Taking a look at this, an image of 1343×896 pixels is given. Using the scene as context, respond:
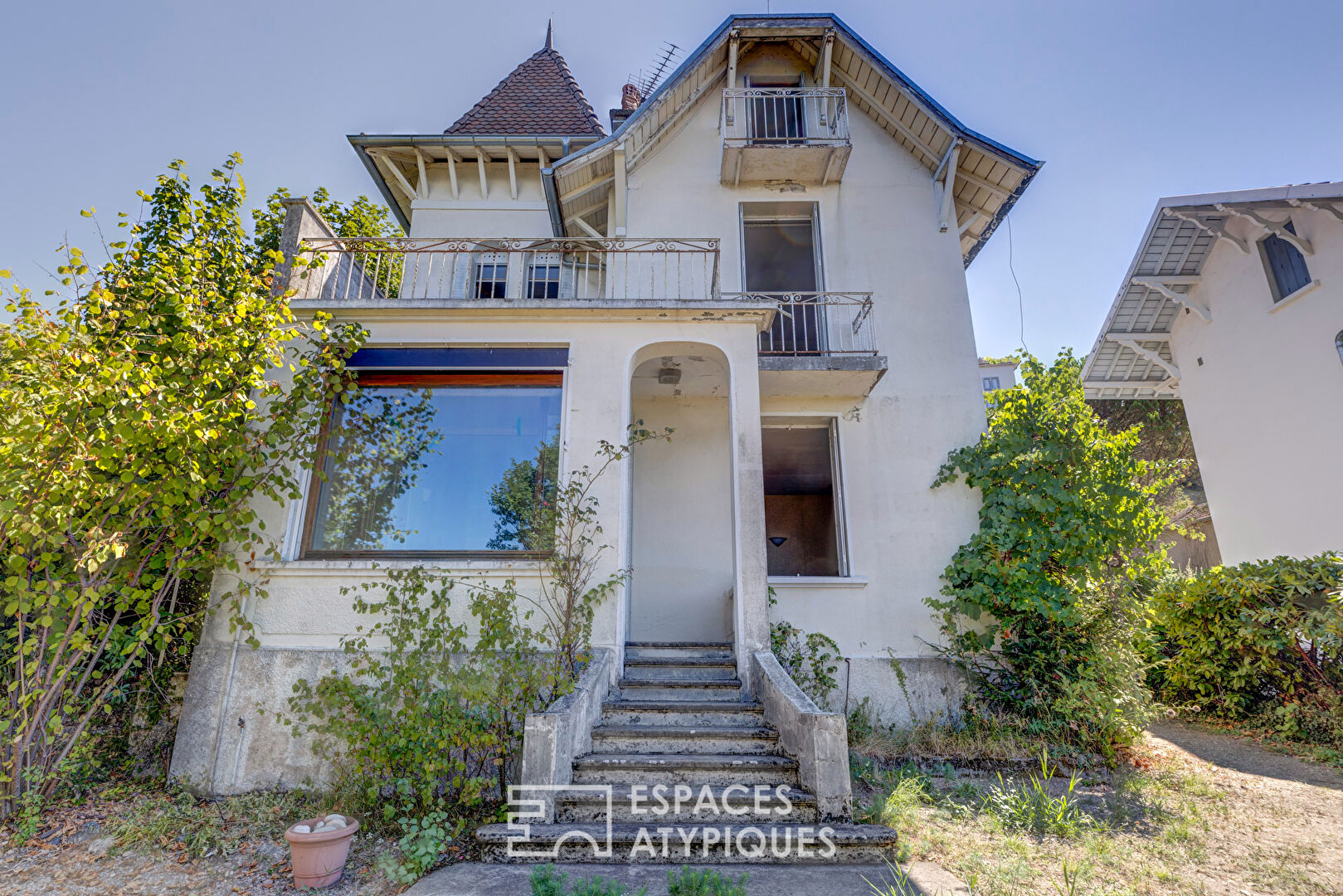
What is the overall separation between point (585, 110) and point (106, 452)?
839cm

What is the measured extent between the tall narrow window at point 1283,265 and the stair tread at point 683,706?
1052cm

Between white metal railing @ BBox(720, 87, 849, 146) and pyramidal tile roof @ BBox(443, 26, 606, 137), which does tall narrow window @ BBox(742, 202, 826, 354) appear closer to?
white metal railing @ BBox(720, 87, 849, 146)

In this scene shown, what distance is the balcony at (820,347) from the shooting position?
22.3ft

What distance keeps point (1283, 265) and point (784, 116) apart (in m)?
8.00

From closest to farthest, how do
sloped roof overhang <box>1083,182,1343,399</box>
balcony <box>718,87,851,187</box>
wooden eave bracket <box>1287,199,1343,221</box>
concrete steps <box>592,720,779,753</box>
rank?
concrete steps <box>592,720,779,753</box>, balcony <box>718,87,851,187</box>, wooden eave bracket <box>1287,199,1343,221</box>, sloped roof overhang <box>1083,182,1343,399</box>

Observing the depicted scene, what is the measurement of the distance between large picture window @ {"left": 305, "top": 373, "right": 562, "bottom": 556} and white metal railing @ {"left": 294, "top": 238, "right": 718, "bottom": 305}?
2.78 ft

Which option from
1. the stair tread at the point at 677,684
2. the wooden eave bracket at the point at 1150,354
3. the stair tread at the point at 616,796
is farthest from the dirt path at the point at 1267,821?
the wooden eave bracket at the point at 1150,354

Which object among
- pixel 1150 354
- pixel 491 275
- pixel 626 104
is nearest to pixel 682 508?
pixel 491 275

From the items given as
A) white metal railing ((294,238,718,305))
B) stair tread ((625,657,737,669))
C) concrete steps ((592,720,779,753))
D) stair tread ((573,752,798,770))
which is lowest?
stair tread ((573,752,798,770))

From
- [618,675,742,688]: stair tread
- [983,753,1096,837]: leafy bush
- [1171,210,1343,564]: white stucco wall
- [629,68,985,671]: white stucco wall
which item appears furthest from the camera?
[1171,210,1343,564]: white stucco wall

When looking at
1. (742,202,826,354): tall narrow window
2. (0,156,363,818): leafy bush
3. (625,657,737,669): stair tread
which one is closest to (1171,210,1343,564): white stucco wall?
(742,202,826,354): tall narrow window

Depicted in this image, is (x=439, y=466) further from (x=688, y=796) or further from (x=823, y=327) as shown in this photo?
(x=823, y=327)
